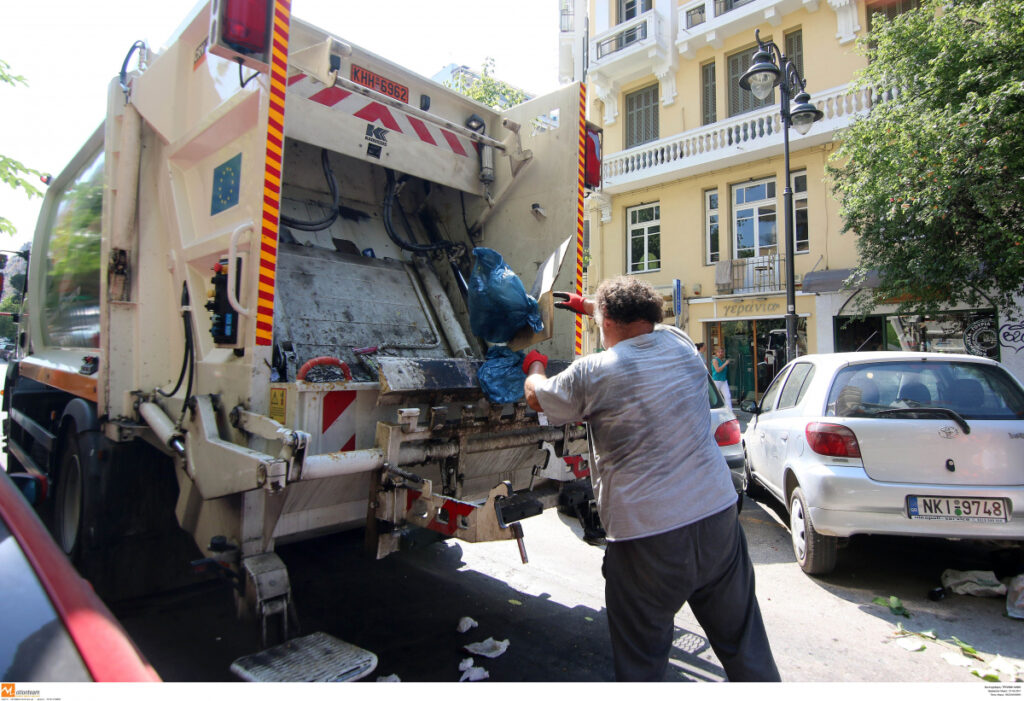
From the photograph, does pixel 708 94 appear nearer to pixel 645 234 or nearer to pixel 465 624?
pixel 645 234

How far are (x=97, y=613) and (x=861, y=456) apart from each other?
3.80m

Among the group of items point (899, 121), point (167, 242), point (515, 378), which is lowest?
point (515, 378)

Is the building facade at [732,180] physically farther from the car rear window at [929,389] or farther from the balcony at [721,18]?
the car rear window at [929,389]

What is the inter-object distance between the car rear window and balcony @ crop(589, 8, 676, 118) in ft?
42.7

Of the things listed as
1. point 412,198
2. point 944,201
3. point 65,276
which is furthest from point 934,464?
point 65,276

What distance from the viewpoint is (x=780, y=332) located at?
12977 mm

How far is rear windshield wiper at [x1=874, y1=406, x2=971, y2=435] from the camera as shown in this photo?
3531mm

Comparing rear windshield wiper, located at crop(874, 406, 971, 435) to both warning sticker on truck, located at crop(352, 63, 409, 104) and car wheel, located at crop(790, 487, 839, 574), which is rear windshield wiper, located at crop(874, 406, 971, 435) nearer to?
car wheel, located at crop(790, 487, 839, 574)

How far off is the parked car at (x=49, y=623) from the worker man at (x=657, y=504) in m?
1.29

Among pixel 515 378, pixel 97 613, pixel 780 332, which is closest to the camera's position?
pixel 97 613

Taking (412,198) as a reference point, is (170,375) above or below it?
below

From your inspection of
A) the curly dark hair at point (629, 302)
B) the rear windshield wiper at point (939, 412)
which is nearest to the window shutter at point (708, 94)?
the rear windshield wiper at point (939, 412)

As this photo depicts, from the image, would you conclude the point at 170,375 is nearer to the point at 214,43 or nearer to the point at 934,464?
the point at 214,43

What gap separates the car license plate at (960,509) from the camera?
342cm
